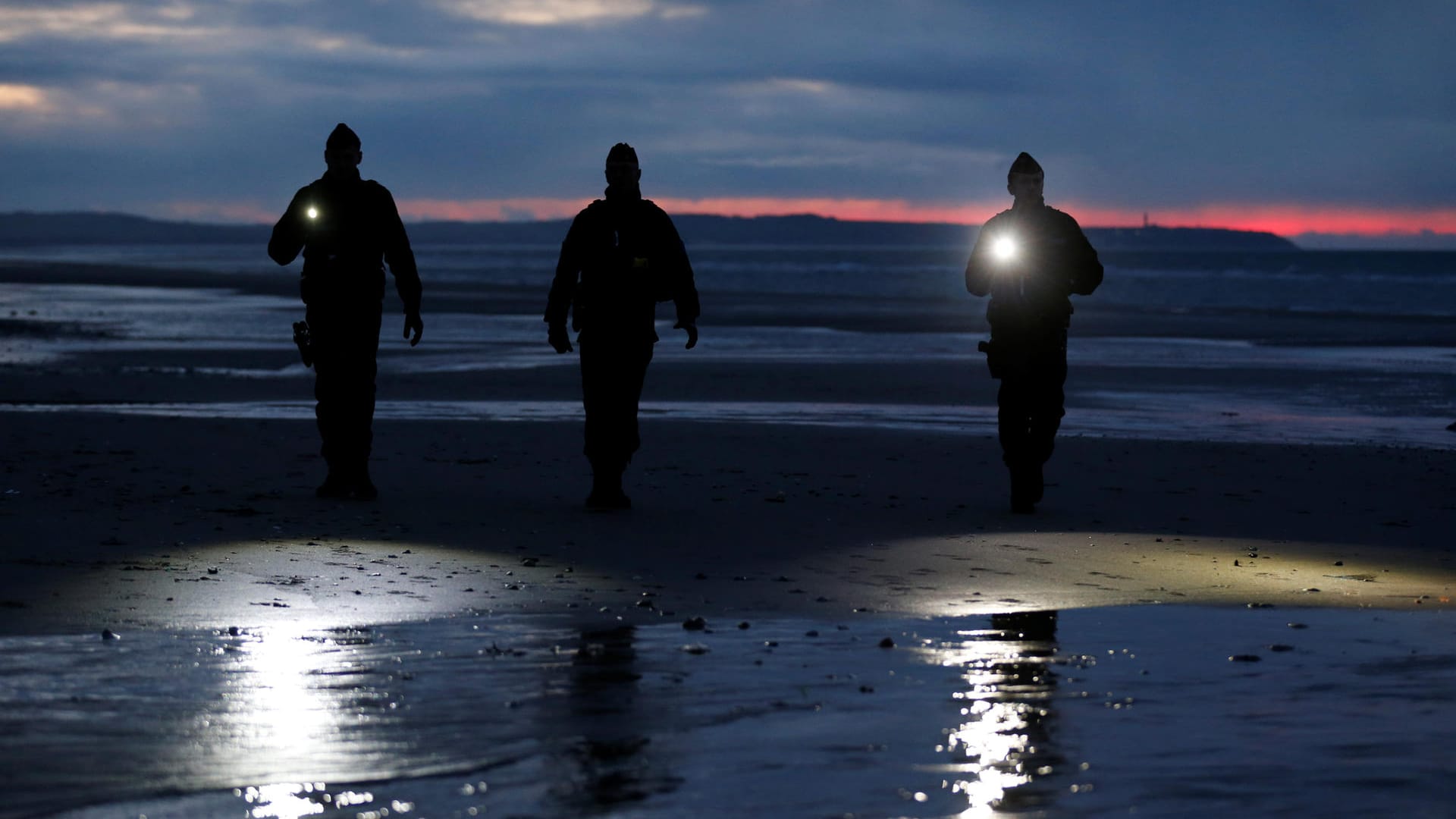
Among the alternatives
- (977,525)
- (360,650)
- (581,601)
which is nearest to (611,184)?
(977,525)

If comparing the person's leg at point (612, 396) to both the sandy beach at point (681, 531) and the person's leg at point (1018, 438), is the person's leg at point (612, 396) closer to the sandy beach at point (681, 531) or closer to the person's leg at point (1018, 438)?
the sandy beach at point (681, 531)

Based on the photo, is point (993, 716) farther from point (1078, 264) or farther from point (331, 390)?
point (331, 390)

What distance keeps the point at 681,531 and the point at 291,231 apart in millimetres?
2610

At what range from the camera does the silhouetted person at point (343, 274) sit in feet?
28.6

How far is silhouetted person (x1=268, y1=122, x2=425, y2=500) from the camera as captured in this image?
344 inches

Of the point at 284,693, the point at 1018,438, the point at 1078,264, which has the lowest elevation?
A: the point at 284,693

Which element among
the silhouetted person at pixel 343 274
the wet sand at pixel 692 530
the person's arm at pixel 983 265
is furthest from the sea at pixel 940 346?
the silhouetted person at pixel 343 274

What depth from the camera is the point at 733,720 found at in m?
4.29

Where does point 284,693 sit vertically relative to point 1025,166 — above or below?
below

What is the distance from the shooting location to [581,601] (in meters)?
5.99

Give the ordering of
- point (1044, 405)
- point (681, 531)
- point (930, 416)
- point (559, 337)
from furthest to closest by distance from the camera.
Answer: point (930, 416)
point (1044, 405)
point (559, 337)
point (681, 531)

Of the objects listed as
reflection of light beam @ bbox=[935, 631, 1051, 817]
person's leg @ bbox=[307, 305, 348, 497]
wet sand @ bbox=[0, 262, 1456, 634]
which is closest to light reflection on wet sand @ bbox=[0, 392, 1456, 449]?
wet sand @ bbox=[0, 262, 1456, 634]

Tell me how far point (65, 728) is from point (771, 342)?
2292 cm

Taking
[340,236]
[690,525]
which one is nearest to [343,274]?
[340,236]
